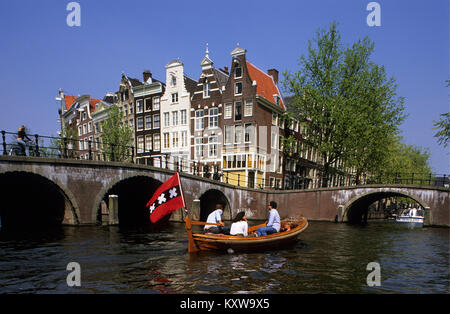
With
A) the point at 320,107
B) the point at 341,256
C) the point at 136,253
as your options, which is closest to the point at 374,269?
the point at 341,256

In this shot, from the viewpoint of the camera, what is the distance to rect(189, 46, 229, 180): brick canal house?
124 feet

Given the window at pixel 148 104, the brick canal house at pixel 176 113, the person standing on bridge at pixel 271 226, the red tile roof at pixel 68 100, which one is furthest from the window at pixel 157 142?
the person standing on bridge at pixel 271 226

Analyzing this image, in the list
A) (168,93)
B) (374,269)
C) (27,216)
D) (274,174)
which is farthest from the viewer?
(168,93)

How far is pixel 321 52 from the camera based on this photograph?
102ft

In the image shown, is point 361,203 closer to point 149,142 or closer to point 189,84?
point 189,84

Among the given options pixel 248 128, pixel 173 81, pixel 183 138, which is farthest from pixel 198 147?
pixel 173 81

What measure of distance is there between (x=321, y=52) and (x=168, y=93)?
66.1 feet

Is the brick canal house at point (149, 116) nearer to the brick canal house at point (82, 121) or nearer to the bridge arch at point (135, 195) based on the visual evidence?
the brick canal house at point (82, 121)

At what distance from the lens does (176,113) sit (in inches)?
1636

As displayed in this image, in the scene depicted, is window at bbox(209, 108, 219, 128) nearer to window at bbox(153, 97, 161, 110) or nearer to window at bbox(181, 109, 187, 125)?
window at bbox(181, 109, 187, 125)

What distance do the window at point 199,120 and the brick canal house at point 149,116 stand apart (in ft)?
20.8

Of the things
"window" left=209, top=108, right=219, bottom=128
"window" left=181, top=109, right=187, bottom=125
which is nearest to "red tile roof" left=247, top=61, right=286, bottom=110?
"window" left=209, top=108, right=219, bottom=128

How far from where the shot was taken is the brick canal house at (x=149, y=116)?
43.3 m

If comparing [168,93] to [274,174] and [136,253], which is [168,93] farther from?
[136,253]
